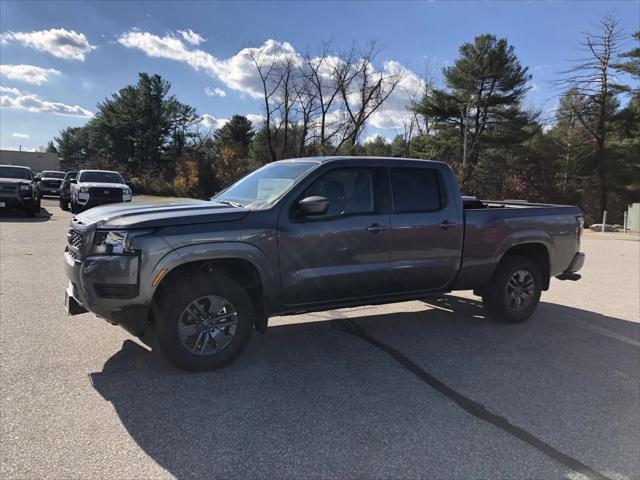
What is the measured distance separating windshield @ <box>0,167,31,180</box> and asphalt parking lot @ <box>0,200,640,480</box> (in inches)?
562

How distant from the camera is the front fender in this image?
13.3ft

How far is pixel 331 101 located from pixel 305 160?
111 feet

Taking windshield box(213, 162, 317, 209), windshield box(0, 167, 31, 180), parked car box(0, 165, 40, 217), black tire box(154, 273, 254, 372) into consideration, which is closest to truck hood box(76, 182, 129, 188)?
parked car box(0, 165, 40, 217)

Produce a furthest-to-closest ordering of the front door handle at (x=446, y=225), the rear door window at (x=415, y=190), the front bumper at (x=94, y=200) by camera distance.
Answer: the front bumper at (x=94, y=200) < the front door handle at (x=446, y=225) < the rear door window at (x=415, y=190)

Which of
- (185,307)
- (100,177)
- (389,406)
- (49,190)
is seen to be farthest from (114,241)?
(49,190)

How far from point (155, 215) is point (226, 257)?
70 centimetres

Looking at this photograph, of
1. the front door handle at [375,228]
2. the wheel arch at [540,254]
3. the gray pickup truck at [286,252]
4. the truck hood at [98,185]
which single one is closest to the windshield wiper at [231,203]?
the gray pickup truck at [286,252]

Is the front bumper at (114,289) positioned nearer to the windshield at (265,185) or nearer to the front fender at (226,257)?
the front fender at (226,257)

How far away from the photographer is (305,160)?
5336 mm

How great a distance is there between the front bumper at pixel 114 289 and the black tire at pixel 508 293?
4.12m

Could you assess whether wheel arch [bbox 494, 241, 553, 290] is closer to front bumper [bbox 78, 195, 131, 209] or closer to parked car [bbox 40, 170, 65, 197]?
front bumper [bbox 78, 195, 131, 209]

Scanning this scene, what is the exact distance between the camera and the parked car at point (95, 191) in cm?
1716

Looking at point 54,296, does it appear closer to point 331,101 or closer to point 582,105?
point 331,101

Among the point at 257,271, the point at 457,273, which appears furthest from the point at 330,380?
the point at 457,273
